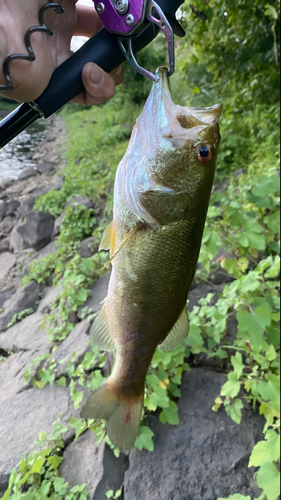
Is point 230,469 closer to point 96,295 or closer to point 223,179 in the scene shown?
point 96,295

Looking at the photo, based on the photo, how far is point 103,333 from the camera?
112 cm

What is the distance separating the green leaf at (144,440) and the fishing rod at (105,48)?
1.50 metres

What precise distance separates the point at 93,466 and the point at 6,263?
92 centimetres

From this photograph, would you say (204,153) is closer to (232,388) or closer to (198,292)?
(232,388)

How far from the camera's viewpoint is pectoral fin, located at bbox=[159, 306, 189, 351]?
3.57 feet

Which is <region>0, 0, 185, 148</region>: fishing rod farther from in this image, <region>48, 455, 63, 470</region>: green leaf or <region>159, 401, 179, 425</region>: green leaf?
<region>159, 401, 179, 425</region>: green leaf

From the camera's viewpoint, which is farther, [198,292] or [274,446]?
[198,292]

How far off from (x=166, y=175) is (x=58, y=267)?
1.92 meters

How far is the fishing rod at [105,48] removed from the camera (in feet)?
2.43

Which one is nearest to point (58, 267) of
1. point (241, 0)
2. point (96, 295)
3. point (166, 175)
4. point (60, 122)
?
point (96, 295)

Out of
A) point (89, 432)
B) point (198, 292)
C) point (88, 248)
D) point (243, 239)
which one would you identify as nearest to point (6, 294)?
point (89, 432)

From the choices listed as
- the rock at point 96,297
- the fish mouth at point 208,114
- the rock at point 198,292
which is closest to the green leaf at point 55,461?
the fish mouth at point 208,114

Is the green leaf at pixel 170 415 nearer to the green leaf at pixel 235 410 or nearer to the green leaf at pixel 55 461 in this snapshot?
the green leaf at pixel 235 410

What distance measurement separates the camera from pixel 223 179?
17.9 feet
